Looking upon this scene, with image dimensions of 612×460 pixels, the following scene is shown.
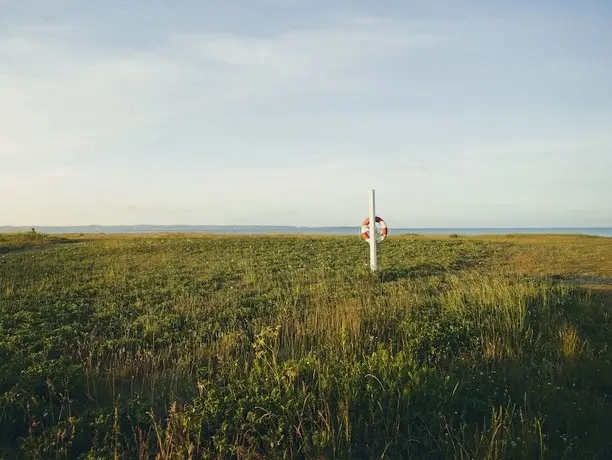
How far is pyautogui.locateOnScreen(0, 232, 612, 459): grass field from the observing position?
173 inches

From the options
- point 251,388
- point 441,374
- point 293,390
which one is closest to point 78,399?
point 251,388

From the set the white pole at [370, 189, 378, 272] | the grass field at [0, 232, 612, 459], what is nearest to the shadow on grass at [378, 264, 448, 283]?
the white pole at [370, 189, 378, 272]

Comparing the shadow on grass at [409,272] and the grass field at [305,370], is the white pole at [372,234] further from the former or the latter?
the grass field at [305,370]

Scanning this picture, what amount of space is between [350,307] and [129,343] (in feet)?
13.1

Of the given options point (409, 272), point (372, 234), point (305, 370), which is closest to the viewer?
point (305, 370)

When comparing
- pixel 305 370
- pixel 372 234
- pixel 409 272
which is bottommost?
pixel 305 370

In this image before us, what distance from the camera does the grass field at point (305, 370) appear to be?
14.5 ft

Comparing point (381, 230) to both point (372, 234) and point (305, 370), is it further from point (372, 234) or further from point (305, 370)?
point (305, 370)

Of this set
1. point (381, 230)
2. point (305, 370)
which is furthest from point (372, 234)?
point (305, 370)

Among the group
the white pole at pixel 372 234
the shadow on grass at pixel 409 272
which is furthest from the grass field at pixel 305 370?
the white pole at pixel 372 234

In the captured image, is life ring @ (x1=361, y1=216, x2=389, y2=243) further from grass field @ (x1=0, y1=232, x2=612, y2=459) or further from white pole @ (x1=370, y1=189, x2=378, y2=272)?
grass field @ (x1=0, y1=232, x2=612, y2=459)

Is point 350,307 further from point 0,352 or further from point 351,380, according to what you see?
point 0,352

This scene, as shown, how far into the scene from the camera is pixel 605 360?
6410 mm

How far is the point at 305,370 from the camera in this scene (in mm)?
5594
